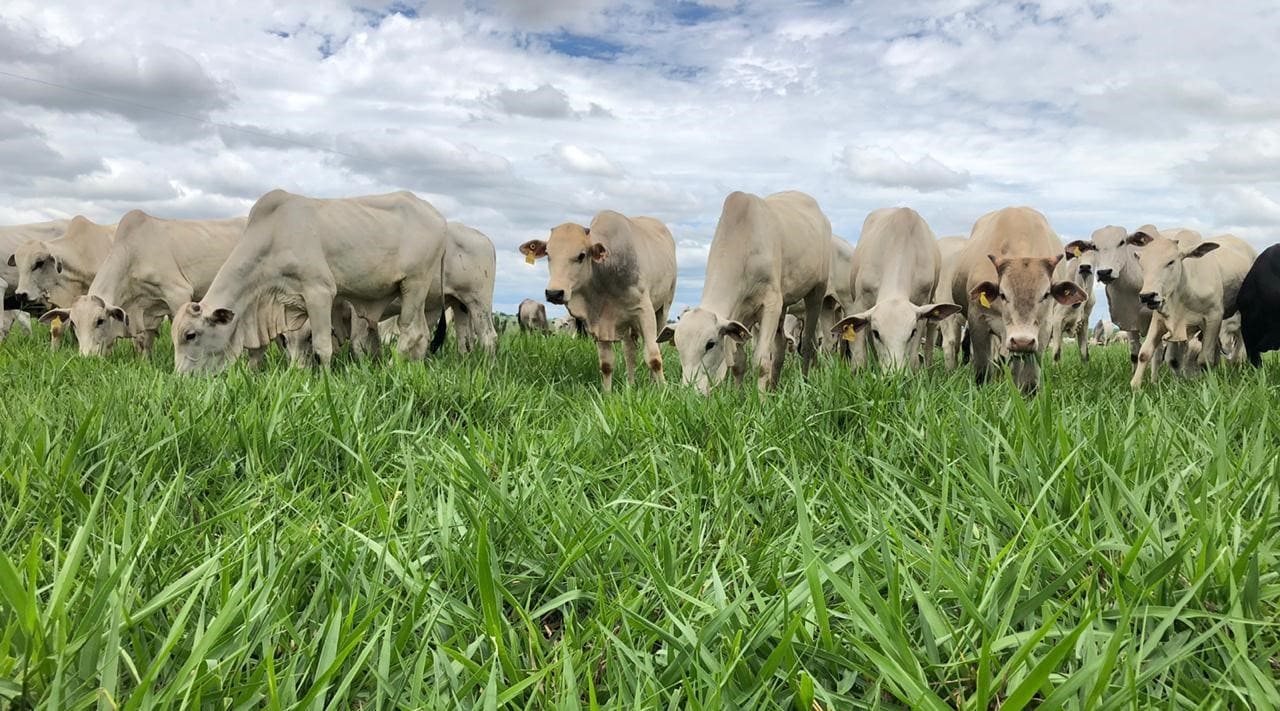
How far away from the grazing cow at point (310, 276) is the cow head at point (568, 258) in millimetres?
2524

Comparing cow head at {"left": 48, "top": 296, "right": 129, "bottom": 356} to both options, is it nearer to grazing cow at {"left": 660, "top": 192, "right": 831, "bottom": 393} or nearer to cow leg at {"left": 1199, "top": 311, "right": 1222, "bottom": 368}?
grazing cow at {"left": 660, "top": 192, "right": 831, "bottom": 393}

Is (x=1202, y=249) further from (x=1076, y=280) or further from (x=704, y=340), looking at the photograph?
(x=704, y=340)

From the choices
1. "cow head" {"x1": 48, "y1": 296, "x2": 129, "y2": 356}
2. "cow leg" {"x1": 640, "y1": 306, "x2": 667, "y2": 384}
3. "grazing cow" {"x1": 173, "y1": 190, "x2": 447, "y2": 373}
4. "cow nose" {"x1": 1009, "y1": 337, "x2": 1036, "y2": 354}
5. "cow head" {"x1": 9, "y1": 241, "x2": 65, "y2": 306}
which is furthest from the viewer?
"cow head" {"x1": 9, "y1": 241, "x2": 65, "y2": 306}

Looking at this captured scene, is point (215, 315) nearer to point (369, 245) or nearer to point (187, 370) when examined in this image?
point (187, 370)

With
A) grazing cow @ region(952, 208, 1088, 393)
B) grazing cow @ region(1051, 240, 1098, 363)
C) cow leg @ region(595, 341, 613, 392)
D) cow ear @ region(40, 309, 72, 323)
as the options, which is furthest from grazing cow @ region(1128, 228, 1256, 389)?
cow ear @ region(40, 309, 72, 323)

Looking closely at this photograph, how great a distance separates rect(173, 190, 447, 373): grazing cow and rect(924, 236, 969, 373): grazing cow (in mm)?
5778

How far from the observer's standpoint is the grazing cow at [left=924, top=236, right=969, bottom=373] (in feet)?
30.8

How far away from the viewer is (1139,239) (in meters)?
9.91

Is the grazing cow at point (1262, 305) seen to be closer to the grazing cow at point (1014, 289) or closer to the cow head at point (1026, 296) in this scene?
the grazing cow at point (1014, 289)

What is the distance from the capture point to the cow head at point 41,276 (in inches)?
510

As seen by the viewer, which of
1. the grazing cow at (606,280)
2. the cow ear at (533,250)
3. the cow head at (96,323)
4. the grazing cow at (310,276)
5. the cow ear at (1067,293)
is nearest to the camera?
the cow ear at (1067,293)

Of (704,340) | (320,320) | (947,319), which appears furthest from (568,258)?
(947,319)

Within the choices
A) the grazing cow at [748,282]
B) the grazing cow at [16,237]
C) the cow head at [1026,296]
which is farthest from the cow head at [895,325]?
the grazing cow at [16,237]

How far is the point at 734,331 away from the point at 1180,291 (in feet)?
18.7
